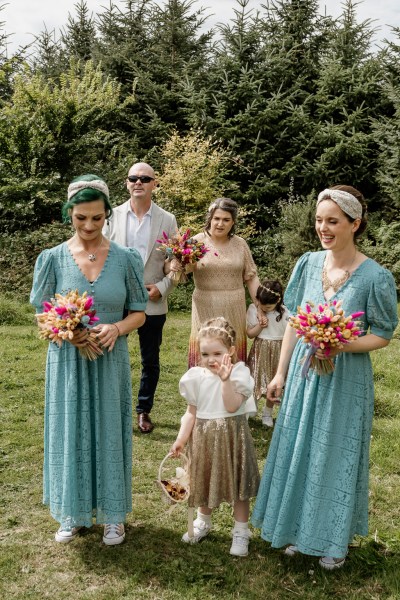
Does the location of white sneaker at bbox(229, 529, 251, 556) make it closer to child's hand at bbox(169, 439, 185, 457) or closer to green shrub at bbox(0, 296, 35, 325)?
child's hand at bbox(169, 439, 185, 457)

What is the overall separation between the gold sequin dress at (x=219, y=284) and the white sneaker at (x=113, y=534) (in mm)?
1990

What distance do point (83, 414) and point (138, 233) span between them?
7.72 feet

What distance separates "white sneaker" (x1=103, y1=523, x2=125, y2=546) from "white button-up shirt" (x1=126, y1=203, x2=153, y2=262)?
2563 mm

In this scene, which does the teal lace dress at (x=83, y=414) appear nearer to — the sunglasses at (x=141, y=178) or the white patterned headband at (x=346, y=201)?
the white patterned headband at (x=346, y=201)

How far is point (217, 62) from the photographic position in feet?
54.9

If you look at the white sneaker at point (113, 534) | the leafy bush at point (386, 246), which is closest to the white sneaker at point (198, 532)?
the white sneaker at point (113, 534)

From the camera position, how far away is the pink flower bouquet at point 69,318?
11.7 ft

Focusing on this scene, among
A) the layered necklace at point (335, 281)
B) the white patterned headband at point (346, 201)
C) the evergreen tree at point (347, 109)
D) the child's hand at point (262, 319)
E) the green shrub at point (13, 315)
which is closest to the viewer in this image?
the white patterned headband at point (346, 201)

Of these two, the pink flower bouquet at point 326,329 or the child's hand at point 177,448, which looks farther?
the child's hand at point 177,448

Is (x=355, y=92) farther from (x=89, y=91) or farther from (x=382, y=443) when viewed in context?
(x=382, y=443)

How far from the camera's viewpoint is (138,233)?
227 inches

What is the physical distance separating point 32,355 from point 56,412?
518 cm

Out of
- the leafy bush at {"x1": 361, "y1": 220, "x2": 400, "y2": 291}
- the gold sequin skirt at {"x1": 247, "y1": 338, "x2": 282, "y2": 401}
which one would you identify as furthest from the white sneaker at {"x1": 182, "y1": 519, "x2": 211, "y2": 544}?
the leafy bush at {"x1": 361, "y1": 220, "x2": 400, "y2": 291}

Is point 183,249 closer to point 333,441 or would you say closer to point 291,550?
point 333,441
